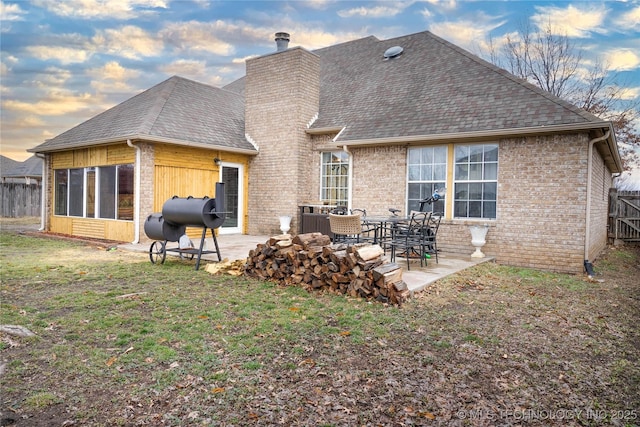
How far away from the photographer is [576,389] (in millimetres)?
3107

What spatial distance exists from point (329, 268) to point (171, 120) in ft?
25.8

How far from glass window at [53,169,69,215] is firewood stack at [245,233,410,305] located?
9.29 m

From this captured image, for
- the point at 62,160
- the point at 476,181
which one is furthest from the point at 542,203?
the point at 62,160

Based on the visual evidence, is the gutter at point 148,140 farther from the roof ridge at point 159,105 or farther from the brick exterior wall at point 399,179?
the brick exterior wall at point 399,179

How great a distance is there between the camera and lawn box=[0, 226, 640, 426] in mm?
2734

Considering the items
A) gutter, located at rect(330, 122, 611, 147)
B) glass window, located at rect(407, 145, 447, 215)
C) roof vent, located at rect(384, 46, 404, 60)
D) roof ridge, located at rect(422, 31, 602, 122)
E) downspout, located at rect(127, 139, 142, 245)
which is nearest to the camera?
gutter, located at rect(330, 122, 611, 147)

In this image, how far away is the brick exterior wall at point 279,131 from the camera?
39.8 ft

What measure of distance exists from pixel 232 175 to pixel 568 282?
9.43 m

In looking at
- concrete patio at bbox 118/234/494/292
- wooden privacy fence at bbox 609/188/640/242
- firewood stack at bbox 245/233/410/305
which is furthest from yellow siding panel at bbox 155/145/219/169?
wooden privacy fence at bbox 609/188/640/242

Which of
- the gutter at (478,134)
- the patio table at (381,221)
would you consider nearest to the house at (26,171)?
the gutter at (478,134)

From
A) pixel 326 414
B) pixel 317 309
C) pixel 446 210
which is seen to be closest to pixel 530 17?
pixel 446 210

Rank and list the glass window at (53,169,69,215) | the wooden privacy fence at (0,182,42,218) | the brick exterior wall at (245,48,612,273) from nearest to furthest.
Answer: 1. the brick exterior wall at (245,48,612,273)
2. the glass window at (53,169,69,215)
3. the wooden privacy fence at (0,182,42,218)

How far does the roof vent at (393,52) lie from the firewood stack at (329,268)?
902 cm

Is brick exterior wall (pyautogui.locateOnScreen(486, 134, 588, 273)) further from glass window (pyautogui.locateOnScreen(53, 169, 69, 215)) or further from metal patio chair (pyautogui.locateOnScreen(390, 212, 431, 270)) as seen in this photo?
glass window (pyautogui.locateOnScreen(53, 169, 69, 215))
